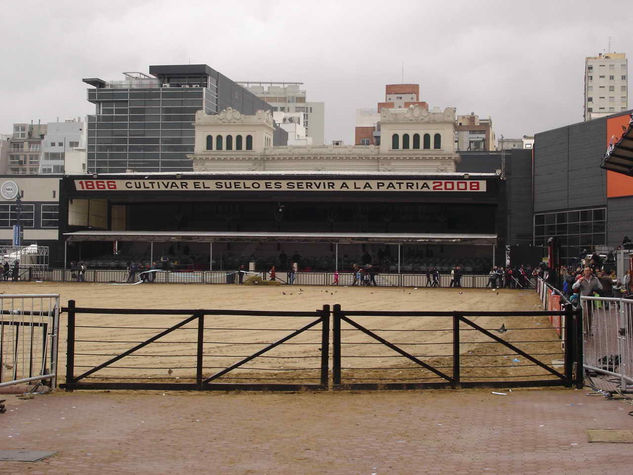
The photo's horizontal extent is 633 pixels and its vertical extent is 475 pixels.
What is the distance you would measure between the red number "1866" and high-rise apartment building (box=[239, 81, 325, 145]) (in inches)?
4485

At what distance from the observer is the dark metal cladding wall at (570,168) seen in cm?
6334

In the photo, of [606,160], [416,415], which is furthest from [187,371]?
[606,160]

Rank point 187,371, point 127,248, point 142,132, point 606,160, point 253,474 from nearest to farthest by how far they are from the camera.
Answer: point 253,474, point 187,371, point 606,160, point 127,248, point 142,132

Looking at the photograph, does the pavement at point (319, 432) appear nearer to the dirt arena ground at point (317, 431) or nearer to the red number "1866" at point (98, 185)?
the dirt arena ground at point (317, 431)

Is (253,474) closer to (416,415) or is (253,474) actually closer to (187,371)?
(416,415)

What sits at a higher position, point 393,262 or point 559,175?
point 559,175

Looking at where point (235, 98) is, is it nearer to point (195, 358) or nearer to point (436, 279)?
point (436, 279)

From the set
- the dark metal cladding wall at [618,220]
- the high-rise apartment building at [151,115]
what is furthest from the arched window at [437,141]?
the high-rise apartment building at [151,115]

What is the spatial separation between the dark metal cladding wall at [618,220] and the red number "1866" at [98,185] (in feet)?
141

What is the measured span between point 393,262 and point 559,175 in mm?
18192

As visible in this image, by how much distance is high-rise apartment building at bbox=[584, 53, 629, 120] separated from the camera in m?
161

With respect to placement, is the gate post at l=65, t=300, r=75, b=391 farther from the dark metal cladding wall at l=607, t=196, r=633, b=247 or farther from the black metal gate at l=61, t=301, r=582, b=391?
the dark metal cladding wall at l=607, t=196, r=633, b=247

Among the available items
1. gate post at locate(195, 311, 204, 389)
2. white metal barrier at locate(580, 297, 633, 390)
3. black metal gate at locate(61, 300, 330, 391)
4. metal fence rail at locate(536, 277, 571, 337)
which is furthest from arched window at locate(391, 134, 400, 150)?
gate post at locate(195, 311, 204, 389)

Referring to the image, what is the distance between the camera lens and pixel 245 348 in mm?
15906
